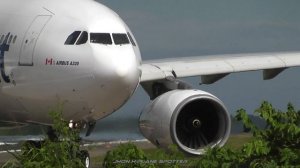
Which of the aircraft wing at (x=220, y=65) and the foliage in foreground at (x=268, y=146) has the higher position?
the foliage in foreground at (x=268, y=146)

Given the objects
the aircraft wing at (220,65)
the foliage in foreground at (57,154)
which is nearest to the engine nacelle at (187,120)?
the aircraft wing at (220,65)

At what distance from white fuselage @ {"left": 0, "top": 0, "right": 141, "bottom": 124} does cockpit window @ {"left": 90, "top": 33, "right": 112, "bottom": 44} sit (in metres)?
0.05

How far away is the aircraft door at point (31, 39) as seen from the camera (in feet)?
45.7

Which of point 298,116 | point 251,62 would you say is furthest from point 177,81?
point 298,116

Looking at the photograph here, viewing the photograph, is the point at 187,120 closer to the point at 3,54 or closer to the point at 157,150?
the point at 3,54

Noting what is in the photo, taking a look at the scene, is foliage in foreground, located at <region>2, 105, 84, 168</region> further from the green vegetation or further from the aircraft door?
the aircraft door

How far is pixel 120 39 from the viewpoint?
1341cm

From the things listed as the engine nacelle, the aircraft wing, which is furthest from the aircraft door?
the aircraft wing

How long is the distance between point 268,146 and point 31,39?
753cm

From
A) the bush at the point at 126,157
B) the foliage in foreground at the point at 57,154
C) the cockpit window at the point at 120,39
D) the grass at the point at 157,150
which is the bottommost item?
the grass at the point at 157,150

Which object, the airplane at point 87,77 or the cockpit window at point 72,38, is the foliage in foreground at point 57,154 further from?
the cockpit window at point 72,38

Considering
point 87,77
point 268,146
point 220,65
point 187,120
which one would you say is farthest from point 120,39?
point 268,146

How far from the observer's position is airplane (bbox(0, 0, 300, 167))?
12906 mm

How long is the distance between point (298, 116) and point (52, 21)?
720 centimetres
